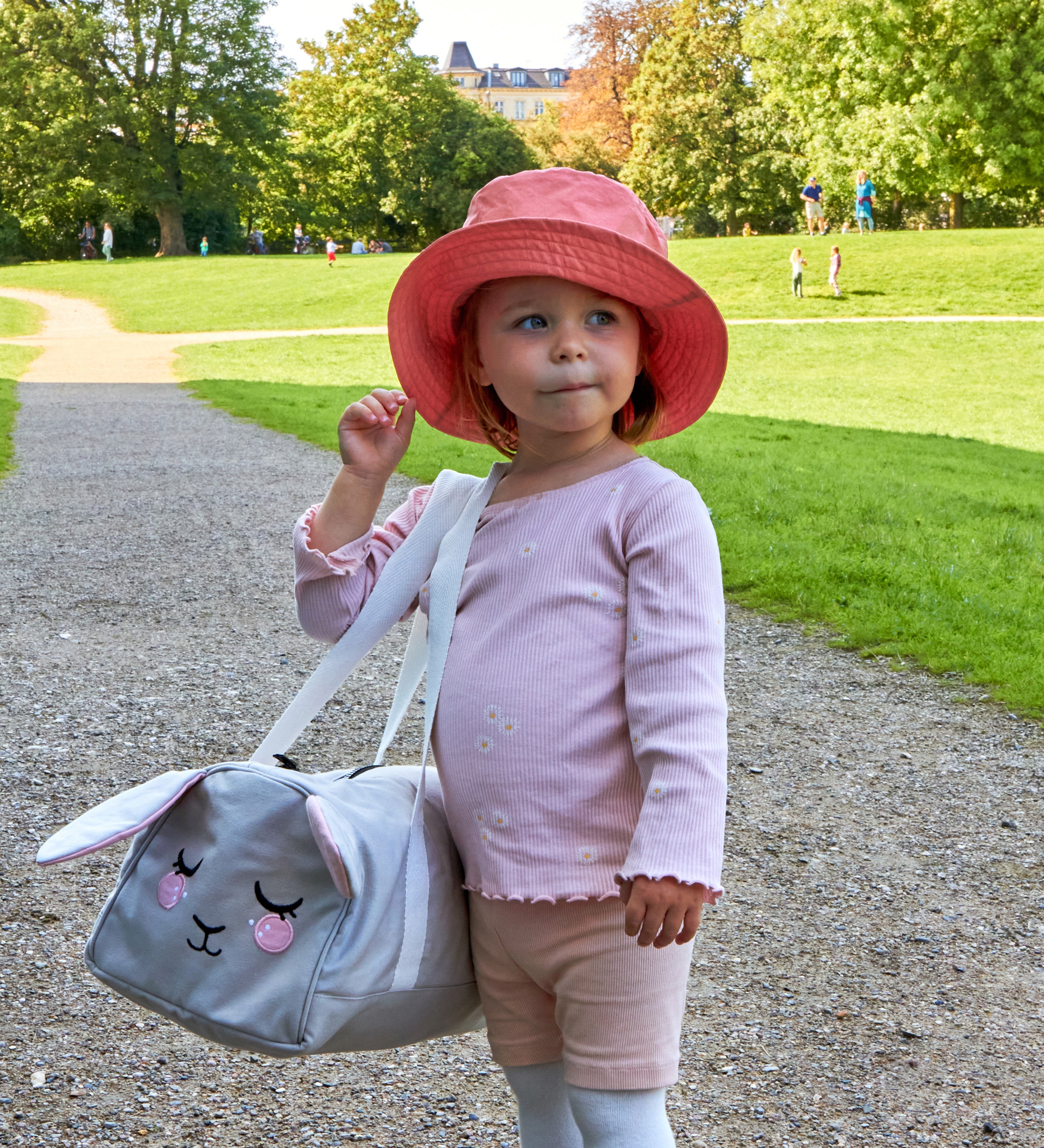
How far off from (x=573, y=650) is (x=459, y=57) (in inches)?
4648

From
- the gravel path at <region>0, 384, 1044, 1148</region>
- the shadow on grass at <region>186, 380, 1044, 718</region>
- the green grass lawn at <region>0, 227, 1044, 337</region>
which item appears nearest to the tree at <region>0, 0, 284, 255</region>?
the green grass lawn at <region>0, 227, 1044, 337</region>

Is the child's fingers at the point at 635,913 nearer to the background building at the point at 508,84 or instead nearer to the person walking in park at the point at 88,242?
the person walking in park at the point at 88,242

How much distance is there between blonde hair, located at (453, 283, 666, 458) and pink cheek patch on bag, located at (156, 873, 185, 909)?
0.80 m

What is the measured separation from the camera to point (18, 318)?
2702 cm

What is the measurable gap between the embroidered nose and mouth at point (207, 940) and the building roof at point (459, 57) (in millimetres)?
117124

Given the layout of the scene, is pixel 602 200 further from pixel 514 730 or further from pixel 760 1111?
pixel 760 1111

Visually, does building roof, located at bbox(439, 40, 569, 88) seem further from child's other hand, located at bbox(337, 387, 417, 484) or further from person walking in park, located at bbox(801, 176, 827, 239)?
child's other hand, located at bbox(337, 387, 417, 484)

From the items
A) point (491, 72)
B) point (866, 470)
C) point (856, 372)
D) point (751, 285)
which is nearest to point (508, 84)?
point (491, 72)

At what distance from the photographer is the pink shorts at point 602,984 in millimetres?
1447

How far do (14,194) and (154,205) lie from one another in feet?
19.4

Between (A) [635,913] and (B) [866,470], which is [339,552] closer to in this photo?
(A) [635,913]

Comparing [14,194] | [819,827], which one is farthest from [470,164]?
[819,827]

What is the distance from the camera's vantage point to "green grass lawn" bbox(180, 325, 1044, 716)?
5.47 metres

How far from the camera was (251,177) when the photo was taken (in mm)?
44281
